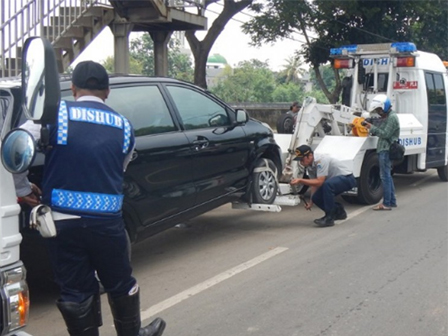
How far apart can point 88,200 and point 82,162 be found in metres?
0.21

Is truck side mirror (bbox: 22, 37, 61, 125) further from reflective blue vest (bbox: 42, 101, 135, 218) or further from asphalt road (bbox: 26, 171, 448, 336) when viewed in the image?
asphalt road (bbox: 26, 171, 448, 336)

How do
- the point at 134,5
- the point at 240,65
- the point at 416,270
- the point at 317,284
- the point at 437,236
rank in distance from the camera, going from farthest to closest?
the point at 240,65 < the point at 134,5 < the point at 437,236 < the point at 416,270 < the point at 317,284

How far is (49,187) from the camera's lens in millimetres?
3463

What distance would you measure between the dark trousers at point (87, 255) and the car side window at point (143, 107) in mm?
2214

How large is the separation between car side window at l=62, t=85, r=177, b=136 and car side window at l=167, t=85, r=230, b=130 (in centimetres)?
26

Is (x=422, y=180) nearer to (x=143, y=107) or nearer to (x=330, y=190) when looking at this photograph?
(x=330, y=190)

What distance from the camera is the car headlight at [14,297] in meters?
2.86

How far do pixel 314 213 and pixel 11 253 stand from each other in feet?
21.8

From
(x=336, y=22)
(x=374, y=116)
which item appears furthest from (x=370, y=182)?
(x=336, y=22)

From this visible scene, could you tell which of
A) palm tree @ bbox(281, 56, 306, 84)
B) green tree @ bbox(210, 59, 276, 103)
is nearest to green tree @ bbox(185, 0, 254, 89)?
green tree @ bbox(210, 59, 276, 103)

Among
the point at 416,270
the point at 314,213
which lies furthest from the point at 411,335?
the point at 314,213

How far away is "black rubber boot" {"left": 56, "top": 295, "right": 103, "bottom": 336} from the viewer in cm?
350

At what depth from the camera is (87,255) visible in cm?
355

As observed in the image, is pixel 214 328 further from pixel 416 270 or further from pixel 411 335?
pixel 416 270
